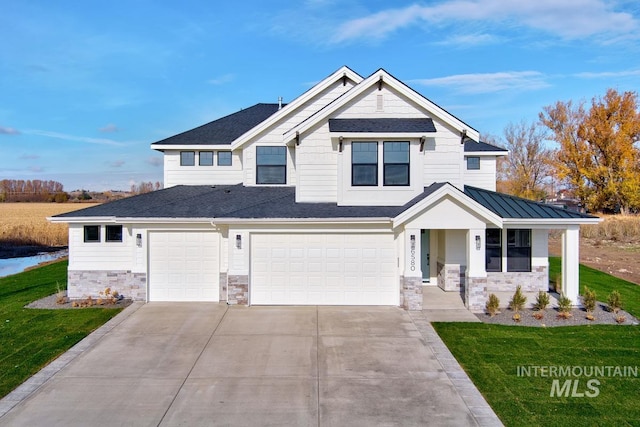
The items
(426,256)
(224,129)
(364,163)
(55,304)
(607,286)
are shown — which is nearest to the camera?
(55,304)

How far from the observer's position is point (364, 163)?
1335 cm

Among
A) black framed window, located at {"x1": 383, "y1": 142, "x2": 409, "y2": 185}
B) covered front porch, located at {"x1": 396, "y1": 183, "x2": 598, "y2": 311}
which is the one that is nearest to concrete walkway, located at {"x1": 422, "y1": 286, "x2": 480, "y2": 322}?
covered front porch, located at {"x1": 396, "y1": 183, "x2": 598, "y2": 311}

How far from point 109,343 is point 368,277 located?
282 inches

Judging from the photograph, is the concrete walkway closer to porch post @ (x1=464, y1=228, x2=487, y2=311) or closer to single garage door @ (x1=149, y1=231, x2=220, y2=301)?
porch post @ (x1=464, y1=228, x2=487, y2=311)

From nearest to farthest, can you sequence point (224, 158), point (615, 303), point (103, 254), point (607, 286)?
point (615, 303) < point (103, 254) < point (607, 286) < point (224, 158)

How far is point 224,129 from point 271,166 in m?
3.64

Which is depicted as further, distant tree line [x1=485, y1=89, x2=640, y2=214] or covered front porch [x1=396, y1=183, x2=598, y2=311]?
distant tree line [x1=485, y1=89, x2=640, y2=214]

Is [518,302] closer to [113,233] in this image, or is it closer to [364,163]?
[364,163]

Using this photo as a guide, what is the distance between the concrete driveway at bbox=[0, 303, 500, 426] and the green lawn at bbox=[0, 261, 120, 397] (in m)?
0.63

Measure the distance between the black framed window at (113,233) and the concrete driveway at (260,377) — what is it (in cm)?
350

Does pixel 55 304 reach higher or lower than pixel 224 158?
lower

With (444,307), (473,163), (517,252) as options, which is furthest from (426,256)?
(473,163)

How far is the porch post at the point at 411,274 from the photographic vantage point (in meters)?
12.0

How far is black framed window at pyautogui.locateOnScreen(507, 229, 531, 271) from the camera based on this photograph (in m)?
14.5
